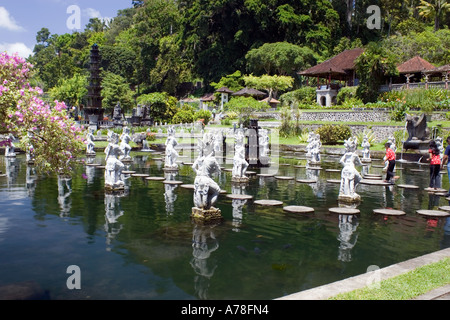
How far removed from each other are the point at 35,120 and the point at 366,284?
5635mm

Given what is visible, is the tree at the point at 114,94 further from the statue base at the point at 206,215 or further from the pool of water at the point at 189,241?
the statue base at the point at 206,215

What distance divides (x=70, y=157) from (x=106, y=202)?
4843 millimetres

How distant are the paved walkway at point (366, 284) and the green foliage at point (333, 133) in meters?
25.5

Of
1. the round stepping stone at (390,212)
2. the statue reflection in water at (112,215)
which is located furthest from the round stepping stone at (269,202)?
the statue reflection in water at (112,215)

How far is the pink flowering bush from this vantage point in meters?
6.38

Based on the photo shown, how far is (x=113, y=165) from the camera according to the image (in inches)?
515

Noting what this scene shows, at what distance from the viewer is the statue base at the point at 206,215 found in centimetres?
942

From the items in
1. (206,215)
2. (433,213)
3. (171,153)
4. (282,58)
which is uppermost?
(282,58)

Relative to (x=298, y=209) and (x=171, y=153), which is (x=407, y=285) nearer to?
(x=298, y=209)

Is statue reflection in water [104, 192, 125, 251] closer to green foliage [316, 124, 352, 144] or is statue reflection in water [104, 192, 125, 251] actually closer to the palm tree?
green foliage [316, 124, 352, 144]

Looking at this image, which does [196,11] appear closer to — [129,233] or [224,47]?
[224,47]

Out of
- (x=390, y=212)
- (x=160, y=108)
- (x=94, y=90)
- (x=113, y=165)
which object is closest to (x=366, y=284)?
(x=390, y=212)

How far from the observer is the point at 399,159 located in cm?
2547

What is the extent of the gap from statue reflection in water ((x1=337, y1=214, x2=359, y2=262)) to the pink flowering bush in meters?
5.21
